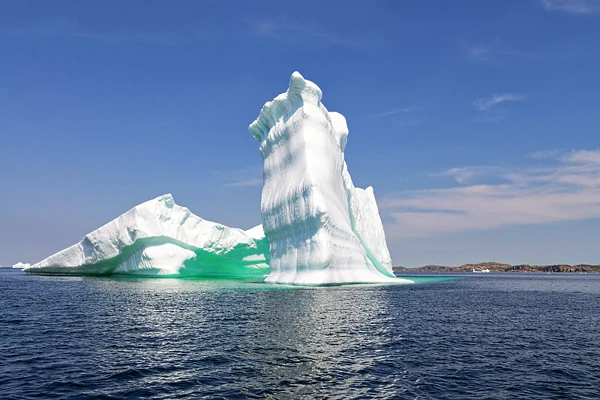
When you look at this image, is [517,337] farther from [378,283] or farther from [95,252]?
[95,252]

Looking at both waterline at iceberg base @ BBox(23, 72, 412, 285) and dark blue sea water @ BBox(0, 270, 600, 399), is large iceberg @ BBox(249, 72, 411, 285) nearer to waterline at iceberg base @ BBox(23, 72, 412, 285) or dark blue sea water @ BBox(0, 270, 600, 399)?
waterline at iceberg base @ BBox(23, 72, 412, 285)

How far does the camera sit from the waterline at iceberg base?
40562mm

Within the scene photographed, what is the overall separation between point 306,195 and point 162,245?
2311 centimetres

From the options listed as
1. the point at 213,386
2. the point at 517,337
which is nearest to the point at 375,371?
the point at 213,386

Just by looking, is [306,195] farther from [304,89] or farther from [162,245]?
[162,245]

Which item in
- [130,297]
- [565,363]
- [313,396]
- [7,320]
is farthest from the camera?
[130,297]

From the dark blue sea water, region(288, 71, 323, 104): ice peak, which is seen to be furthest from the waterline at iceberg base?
the dark blue sea water

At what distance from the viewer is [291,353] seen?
46.0 feet

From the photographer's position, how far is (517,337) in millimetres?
17734

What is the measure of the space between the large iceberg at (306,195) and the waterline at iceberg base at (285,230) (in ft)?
0.32

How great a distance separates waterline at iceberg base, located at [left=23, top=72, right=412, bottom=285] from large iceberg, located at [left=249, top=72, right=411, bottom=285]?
0.32ft

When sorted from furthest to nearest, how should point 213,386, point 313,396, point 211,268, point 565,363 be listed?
point 211,268, point 565,363, point 213,386, point 313,396

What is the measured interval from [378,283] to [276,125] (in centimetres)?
2052

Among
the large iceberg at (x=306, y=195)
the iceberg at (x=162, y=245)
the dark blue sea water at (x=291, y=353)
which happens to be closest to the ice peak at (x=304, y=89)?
the large iceberg at (x=306, y=195)
